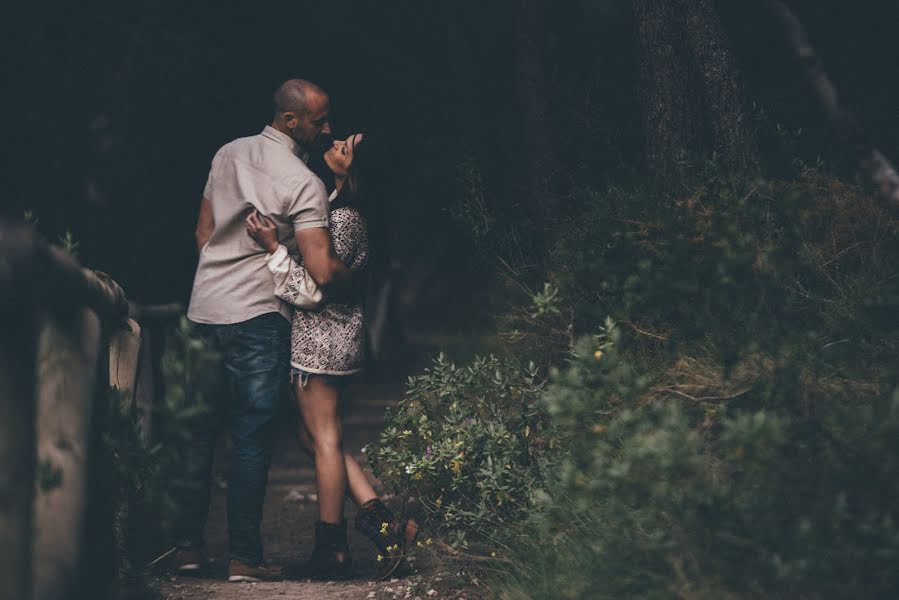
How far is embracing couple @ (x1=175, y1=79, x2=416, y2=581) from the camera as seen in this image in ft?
16.3

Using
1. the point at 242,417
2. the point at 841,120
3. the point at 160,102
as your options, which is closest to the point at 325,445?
the point at 242,417

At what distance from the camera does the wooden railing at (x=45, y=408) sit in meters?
2.45

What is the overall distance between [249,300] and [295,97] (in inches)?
33.1

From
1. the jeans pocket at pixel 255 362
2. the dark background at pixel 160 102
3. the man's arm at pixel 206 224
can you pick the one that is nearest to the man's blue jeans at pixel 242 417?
the jeans pocket at pixel 255 362

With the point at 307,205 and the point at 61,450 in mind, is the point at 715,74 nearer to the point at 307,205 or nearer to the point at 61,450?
the point at 307,205

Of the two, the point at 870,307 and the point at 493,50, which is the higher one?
the point at 493,50

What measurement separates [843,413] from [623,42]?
4.32m

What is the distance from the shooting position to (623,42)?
24.0 feet

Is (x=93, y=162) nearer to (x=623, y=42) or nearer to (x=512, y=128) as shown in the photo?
(x=512, y=128)

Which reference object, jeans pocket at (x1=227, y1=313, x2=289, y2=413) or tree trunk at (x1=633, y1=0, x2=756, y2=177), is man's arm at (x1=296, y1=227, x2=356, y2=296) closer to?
jeans pocket at (x1=227, y1=313, x2=289, y2=413)

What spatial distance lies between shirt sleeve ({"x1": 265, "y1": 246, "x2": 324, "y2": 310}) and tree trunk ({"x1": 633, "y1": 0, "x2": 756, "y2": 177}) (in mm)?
1741

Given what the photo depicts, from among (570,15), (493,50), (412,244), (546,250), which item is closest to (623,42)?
(570,15)

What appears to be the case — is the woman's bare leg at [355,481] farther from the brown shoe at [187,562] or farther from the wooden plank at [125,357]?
the wooden plank at [125,357]

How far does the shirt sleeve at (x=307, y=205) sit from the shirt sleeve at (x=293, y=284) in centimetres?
13
